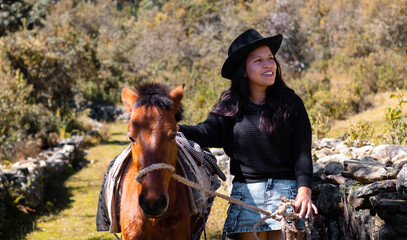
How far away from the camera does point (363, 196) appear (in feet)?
11.8

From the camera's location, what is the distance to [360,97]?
1204cm

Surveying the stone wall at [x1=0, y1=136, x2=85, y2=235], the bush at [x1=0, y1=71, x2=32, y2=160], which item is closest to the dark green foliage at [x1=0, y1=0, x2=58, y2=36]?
the bush at [x1=0, y1=71, x2=32, y2=160]

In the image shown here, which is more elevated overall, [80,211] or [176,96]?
[176,96]

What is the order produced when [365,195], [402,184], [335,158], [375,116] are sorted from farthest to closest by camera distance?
[375,116], [335,158], [365,195], [402,184]

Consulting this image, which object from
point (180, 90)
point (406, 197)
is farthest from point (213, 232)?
point (180, 90)

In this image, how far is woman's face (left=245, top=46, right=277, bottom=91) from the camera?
2744mm

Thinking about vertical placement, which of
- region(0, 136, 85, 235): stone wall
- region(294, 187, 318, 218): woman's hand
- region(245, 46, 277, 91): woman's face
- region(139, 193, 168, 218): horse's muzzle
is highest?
region(245, 46, 277, 91): woman's face

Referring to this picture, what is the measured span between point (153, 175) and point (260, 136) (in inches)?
35.4

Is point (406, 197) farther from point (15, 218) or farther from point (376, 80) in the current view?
point (376, 80)

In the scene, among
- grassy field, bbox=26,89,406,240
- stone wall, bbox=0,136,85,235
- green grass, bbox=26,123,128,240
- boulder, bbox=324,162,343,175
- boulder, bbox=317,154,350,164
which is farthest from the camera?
stone wall, bbox=0,136,85,235

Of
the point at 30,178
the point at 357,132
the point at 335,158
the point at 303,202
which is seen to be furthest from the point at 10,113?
the point at 303,202

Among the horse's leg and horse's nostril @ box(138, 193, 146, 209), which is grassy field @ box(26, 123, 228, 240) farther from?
horse's nostril @ box(138, 193, 146, 209)

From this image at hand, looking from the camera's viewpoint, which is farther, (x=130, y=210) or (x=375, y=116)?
(x=375, y=116)

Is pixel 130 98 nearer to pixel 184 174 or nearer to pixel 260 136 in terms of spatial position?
pixel 184 174
